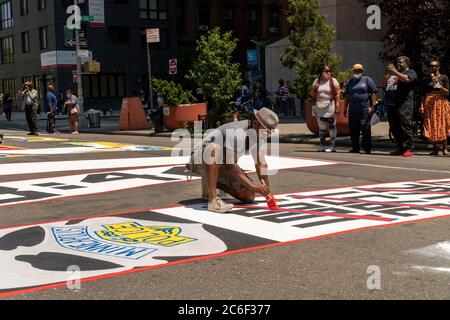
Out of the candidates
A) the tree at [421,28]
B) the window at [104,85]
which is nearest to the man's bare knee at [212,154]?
the tree at [421,28]

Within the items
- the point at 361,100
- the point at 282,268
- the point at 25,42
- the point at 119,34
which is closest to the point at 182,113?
the point at 361,100

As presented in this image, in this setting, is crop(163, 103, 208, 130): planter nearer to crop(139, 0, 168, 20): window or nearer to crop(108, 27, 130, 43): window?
crop(108, 27, 130, 43): window

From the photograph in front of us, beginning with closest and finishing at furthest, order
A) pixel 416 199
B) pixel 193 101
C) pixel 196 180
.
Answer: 1. pixel 416 199
2. pixel 196 180
3. pixel 193 101

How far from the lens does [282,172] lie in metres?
10.5

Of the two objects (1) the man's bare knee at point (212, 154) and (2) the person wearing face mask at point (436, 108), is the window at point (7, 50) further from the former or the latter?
(1) the man's bare knee at point (212, 154)

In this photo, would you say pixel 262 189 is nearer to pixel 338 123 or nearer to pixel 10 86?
pixel 338 123

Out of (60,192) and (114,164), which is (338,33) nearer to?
(114,164)

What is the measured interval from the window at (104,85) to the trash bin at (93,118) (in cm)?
2419

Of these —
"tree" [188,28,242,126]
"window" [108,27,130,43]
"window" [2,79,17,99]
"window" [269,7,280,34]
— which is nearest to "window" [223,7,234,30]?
"window" [269,7,280,34]

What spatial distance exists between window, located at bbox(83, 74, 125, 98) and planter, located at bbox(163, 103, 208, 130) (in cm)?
3065

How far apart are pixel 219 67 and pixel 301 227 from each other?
14.5 meters

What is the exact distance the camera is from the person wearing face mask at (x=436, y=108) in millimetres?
12672

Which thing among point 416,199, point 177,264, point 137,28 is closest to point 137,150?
point 416,199

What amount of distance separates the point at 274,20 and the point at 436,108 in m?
52.9
